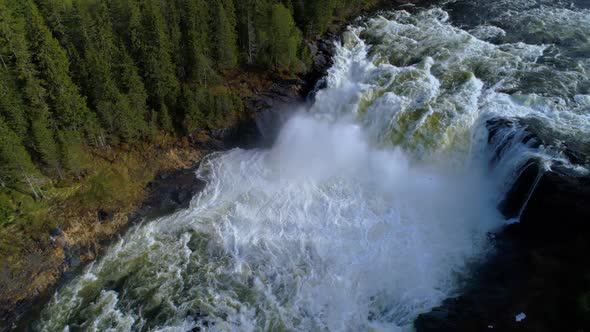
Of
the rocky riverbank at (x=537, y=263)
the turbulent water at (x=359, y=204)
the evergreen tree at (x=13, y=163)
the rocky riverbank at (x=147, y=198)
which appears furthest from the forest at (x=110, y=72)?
the rocky riverbank at (x=537, y=263)

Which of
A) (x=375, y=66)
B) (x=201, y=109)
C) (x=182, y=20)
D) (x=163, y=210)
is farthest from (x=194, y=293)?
(x=375, y=66)

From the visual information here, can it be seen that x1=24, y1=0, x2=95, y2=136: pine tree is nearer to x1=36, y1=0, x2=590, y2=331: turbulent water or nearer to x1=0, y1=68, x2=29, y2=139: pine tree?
x1=0, y1=68, x2=29, y2=139: pine tree

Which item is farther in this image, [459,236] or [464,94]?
[464,94]

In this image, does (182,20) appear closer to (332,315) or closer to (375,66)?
(375,66)

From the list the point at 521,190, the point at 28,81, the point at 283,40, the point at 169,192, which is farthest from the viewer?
the point at 283,40

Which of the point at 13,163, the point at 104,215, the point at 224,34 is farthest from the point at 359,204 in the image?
the point at 13,163

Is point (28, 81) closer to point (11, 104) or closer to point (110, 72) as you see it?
point (11, 104)
